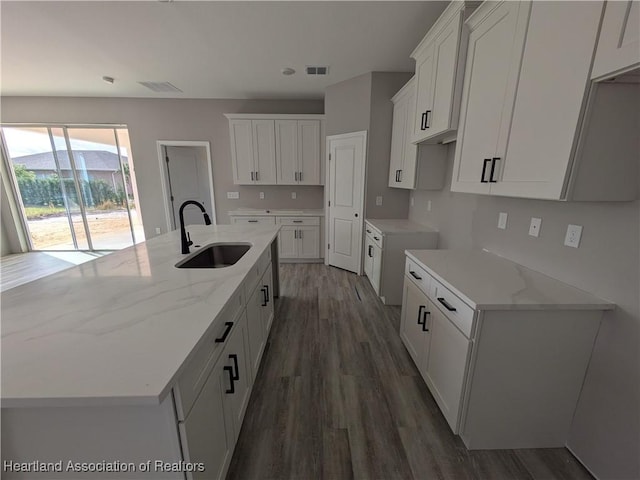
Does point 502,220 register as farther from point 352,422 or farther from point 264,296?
Answer: point 264,296

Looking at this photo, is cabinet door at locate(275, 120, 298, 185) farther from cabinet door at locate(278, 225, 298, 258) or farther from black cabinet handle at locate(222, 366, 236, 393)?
black cabinet handle at locate(222, 366, 236, 393)

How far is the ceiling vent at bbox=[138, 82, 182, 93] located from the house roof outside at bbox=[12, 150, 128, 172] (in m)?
1.57

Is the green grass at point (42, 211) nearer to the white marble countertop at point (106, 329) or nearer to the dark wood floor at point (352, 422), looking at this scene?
the white marble countertop at point (106, 329)

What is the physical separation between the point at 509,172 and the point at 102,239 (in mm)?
6912

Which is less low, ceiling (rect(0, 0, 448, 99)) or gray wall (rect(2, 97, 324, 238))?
ceiling (rect(0, 0, 448, 99))

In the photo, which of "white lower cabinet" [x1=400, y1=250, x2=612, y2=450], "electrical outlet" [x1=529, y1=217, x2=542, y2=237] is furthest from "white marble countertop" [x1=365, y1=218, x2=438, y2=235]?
"white lower cabinet" [x1=400, y1=250, x2=612, y2=450]

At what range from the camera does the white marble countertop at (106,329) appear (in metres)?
0.65

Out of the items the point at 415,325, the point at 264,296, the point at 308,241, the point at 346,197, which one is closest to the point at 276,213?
the point at 308,241

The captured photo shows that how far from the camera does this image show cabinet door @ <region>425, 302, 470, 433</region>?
4.48ft

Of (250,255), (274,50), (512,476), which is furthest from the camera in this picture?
(274,50)

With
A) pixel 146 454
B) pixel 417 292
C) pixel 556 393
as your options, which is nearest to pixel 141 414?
pixel 146 454

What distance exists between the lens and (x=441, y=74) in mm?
1987

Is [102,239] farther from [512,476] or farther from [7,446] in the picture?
[512,476]

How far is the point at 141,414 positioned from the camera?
0.75m
